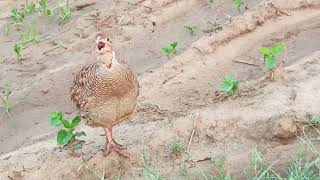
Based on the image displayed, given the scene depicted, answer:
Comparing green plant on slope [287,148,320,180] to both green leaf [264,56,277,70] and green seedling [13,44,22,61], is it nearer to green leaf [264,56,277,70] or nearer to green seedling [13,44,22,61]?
green leaf [264,56,277,70]

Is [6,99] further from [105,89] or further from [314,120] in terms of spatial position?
[314,120]

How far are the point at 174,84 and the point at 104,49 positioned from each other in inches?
69.7

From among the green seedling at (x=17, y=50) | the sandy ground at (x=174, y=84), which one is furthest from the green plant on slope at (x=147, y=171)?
the green seedling at (x=17, y=50)

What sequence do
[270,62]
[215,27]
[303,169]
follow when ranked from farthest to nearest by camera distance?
1. [215,27]
2. [270,62]
3. [303,169]

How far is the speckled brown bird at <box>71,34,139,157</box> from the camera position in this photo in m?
3.72

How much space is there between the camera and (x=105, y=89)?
12.4ft

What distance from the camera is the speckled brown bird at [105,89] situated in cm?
372

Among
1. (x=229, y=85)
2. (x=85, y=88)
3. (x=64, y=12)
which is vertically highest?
(x=85, y=88)

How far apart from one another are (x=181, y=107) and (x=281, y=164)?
1.40 m

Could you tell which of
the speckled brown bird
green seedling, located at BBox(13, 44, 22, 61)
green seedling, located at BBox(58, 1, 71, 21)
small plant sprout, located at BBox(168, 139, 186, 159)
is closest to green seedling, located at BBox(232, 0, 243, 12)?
green seedling, located at BBox(58, 1, 71, 21)

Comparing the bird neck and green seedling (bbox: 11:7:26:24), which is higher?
the bird neck

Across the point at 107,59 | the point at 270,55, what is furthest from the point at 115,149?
the point at 270,55

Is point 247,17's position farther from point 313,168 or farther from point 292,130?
point 313,168

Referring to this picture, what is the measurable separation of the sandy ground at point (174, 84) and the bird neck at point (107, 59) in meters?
0.82
